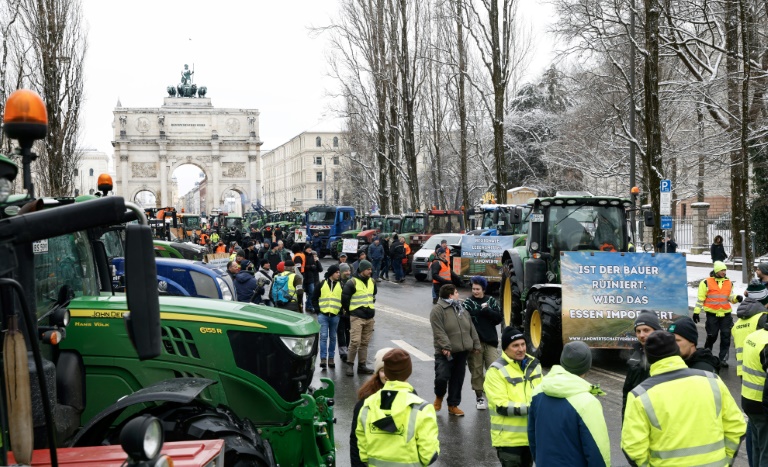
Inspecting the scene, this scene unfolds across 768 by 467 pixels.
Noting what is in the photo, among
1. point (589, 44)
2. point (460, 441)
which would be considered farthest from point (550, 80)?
point (460, 441)

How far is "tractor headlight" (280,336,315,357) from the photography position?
6645 millimetres

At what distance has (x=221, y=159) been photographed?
99.5 m

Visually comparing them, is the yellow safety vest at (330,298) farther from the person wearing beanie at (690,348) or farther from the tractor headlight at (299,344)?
the person wearing beanie at (690,348)

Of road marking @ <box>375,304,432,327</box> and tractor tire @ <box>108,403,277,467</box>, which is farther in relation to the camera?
road marking @ <box>375,304,432,327</box>

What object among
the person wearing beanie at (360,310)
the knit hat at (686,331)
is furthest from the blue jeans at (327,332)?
the knit hat at (686,331)

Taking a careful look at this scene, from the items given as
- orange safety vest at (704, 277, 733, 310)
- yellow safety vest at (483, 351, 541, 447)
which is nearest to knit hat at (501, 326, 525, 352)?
yellow safety vest at (483, 351, 541, 447)

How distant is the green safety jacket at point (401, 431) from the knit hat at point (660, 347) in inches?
54.2

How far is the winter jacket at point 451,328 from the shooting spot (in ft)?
31.4

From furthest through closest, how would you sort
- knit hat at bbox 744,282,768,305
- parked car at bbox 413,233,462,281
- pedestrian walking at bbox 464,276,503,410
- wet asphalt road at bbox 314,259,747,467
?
parked car at bbox 413,233,462,281
pedestrian walking at bbox 464,276,503,410
knit hat at bbox 744,282,768,305
wet asphalt road at bbox 314,259,747,467

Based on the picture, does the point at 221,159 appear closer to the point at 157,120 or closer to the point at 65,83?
the point at 157,120

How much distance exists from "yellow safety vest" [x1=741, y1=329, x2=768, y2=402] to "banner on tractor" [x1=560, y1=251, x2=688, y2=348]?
4.75 meters

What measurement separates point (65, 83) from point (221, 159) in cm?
6917

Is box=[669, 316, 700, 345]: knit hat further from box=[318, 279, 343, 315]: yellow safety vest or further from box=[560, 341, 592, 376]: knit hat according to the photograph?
box=[318, 279, 343, 315]: yellow safety vest

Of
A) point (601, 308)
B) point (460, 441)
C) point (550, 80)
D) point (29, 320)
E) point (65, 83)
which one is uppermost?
point (550, 80)
